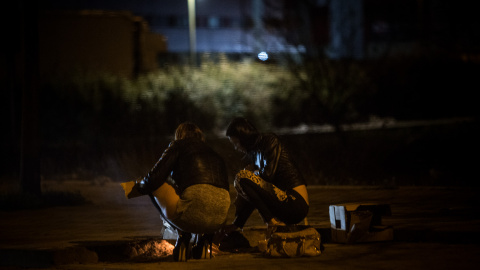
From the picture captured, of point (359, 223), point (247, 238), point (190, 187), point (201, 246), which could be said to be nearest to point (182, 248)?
point (201, 246)

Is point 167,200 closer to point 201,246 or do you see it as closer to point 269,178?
point 201,246

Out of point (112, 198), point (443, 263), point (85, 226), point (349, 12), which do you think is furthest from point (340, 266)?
point (349, 12)

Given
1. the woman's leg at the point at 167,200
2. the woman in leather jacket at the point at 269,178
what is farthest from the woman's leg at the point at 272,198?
the woman's leg at the point at 167,200

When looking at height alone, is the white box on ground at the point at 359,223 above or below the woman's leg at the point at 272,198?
below

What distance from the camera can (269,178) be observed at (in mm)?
8078

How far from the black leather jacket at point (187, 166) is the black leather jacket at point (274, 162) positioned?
533 millimetres

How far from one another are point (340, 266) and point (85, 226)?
13.7ft

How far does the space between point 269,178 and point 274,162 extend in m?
0.19

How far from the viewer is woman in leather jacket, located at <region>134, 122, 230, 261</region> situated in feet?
24.8

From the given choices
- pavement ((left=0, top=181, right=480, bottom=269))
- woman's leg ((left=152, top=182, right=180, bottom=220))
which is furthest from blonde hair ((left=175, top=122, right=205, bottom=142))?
pavement ((left=0, top=181, right=480, bottom=269))

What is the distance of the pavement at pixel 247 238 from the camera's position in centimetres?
750

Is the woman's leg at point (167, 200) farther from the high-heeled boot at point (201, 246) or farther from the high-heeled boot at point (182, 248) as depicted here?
the high-heeled boot at point (201, 246)

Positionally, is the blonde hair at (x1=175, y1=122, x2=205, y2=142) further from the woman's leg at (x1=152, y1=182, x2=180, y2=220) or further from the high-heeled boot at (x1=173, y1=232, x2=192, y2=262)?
the high-heeled boot at (x1=173, y1=232, x2=192, y2=262)

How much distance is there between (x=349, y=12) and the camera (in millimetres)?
20047
